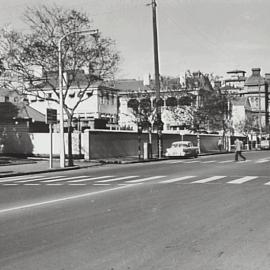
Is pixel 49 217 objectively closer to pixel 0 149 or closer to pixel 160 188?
pixel 160 188

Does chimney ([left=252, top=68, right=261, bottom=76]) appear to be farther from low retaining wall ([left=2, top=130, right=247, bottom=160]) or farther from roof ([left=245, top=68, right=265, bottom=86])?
low retaining wall ([left=2, top=130, right=247, bottom=160])

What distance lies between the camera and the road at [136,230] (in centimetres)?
649

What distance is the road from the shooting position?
21.3 feet

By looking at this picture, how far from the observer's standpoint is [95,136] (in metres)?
39.8

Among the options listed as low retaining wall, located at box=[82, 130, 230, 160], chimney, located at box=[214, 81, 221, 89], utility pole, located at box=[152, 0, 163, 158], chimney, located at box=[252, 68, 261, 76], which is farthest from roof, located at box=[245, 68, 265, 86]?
utility pole, located at box=[152, 0, 163, 158]

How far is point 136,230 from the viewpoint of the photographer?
8562 mm

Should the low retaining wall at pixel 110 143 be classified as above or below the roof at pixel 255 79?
below

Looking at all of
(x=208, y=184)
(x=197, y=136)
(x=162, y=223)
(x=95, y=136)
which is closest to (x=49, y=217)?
(x=162, y=223)

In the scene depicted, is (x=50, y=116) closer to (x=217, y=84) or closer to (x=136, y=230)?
(x=136, y=230)

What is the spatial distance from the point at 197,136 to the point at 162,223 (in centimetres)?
5314

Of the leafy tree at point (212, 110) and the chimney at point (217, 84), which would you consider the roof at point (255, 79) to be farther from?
the leafy tree at point (212, 110)

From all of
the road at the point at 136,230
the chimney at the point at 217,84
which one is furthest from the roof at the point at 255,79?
the road at the point at 136,230

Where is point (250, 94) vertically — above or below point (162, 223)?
above

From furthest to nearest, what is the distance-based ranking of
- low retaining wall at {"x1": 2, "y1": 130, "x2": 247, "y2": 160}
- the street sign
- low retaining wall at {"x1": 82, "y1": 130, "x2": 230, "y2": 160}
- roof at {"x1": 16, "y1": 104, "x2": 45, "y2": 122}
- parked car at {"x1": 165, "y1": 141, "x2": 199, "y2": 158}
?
roof at {"x1": 16, "y1": 104, "x2": 45, "y2": 122}
parked car at {"x1": 165, "y1": 141, "x2": 199, "y2": 158}
low retaining wall at {"x1": 2, "y1": 130, "x2": 247, "y2": 160}
low retaining wall at {"x1": 82, "y1": 130, "x2": 230, "y2": 160}
the street sign
